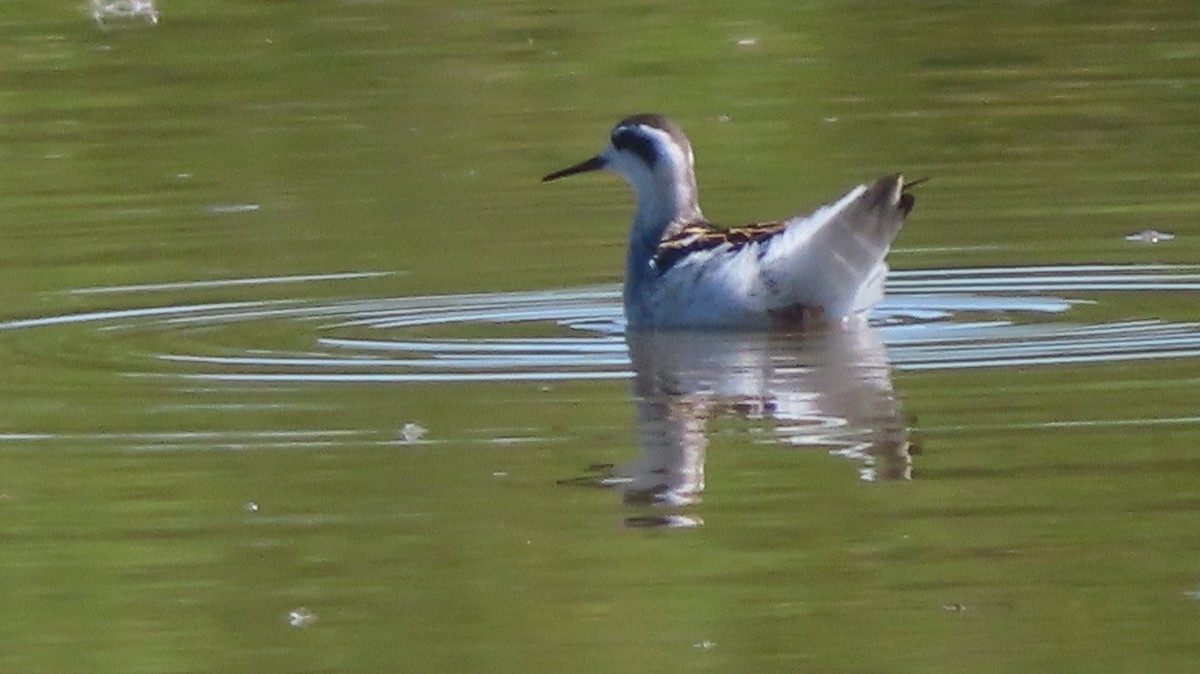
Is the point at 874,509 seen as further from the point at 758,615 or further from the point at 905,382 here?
the point at 905,382

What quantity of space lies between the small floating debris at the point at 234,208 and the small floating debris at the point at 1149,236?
12.9 feet

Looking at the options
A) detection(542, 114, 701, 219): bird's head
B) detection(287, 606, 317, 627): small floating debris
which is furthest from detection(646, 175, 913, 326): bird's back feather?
detection(287, 606, 317, 627): small floating debris

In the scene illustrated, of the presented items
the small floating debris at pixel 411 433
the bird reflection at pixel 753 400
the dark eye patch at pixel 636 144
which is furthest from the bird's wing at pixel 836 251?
the small floating debris at pixel 411 433

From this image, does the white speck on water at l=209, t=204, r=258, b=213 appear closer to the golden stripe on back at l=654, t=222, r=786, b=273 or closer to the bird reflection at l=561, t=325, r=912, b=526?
the golden stripe on back at l=654, t=222, r=786, b=273

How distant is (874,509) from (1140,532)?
2.30ft

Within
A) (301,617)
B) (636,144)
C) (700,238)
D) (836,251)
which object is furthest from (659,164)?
(301,617)

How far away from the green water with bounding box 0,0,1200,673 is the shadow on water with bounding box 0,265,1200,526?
5.1 inches

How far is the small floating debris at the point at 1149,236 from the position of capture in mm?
13070

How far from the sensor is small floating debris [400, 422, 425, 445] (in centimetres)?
977

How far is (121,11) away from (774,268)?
10491 mm

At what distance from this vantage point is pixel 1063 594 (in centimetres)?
787

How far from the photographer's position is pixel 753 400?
1040cm

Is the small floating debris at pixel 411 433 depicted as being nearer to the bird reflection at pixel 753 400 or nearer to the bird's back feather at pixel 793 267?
the bird reflection at pixel 753 400

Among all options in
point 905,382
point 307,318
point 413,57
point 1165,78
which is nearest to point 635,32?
point 413,57
